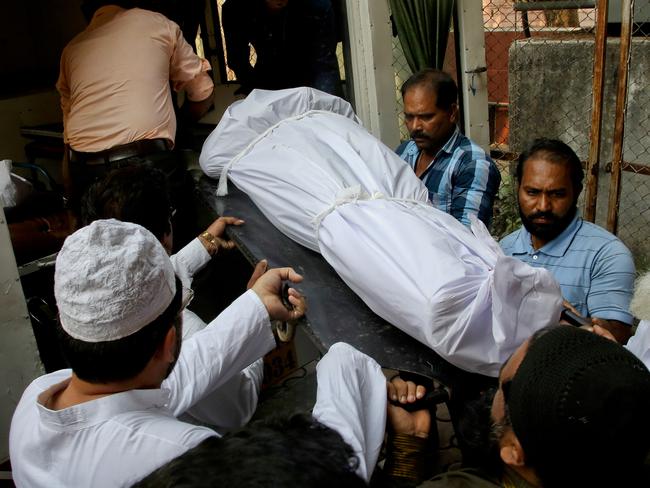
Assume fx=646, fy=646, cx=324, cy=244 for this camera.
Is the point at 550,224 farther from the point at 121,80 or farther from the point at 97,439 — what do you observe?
the point at 121,80

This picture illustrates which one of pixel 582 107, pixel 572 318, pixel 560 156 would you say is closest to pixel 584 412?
pixel 572 318

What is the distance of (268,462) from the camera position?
0.82 m

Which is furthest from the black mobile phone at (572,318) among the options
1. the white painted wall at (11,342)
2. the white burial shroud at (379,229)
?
the white painted wall at (11,342)

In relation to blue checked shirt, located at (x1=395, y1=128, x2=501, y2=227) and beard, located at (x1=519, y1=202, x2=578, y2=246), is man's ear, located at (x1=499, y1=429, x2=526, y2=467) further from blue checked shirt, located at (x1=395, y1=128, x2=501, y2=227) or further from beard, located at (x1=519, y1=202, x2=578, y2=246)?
blue checked shirt, located at (x1=395, y1=128, x2=501, y2=227)

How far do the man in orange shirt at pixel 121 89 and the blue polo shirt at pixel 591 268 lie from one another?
1.96 metres

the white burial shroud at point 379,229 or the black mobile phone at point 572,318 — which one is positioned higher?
the white burial shroud at point 379,229

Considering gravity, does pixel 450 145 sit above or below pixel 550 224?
above

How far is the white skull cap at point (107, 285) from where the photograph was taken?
1.17 m

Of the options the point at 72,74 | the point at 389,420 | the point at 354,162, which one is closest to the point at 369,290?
the point at 389,420

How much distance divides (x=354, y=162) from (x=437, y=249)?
709 mm

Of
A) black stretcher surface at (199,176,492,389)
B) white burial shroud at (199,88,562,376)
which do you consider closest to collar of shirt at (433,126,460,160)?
white burial shroud at (199,88,562,376)

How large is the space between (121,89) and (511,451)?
8.89ft

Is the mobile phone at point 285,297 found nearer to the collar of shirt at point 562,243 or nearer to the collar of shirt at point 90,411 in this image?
the collar of shirt at point 90,411

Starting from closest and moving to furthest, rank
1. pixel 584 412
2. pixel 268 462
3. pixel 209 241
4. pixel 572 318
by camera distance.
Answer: pixel 268 462 < pixel 584 412 < pixel 572 318 < pixel 209 241
